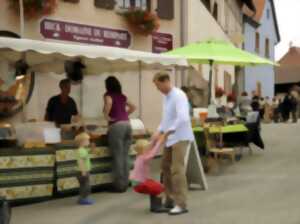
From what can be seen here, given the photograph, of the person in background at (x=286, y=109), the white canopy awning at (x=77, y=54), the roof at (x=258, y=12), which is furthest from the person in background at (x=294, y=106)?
the white canopy awning at (x=77, y=54)

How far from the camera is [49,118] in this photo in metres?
11.3

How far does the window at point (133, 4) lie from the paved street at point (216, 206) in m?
5.25

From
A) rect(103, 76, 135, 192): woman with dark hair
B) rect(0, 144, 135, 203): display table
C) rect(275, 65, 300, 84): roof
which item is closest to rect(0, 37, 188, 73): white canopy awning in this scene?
rect(103, 76, 135, 192): woman with dark hair

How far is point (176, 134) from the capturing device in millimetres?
8773

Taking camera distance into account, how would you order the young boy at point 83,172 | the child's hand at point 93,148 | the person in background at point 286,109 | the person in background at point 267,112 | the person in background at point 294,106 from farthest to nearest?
the person in background at point 267,112 < the person in background at point 286,109 < the person in background at point 294,106 < the child's hand at point 93,148 < the young boy at point 83,172

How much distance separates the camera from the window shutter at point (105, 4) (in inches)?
623

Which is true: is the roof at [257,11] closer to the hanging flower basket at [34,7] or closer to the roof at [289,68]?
the roof at [289,68]

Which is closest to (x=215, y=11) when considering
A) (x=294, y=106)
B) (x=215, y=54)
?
(x=294, y=106)

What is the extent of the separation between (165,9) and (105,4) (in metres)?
2.31

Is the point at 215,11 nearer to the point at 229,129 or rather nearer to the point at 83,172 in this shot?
the point at 229,129

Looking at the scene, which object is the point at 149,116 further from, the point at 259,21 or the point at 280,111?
the point at 259,21

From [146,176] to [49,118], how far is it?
9.14 ft

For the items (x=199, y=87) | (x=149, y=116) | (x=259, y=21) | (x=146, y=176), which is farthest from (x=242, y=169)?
(x=259, y=21)

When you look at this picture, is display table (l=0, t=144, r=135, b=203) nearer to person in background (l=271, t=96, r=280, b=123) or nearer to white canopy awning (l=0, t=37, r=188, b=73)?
white canopy awning (l=0, t=37, r=188, b=73)
